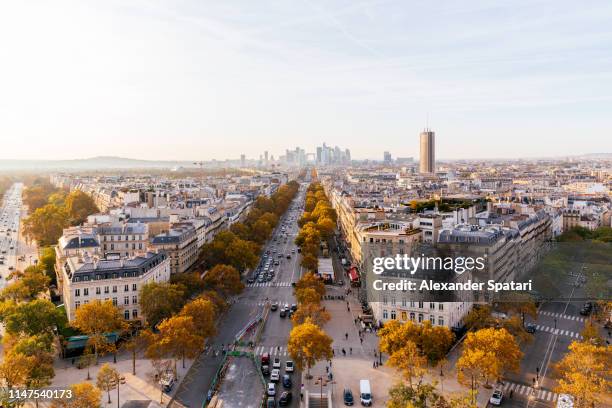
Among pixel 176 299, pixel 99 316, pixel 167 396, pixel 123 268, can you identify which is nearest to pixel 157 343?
pixel 167 396

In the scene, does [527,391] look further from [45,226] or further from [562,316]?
[45,226]

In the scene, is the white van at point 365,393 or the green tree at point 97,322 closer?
the white van at point 365,393

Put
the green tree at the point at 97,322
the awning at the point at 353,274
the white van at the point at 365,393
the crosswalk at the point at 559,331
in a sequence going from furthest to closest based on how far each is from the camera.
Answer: the awning at the point at 353,274 < the crosswalk at the point at 559,331 < the green tree at the point at 97,322 < the white van at the point at 365,393

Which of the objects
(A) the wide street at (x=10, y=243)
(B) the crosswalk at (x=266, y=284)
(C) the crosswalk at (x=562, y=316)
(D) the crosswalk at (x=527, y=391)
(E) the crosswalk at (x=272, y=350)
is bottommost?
(D) the crosswalk at (x=527, y=391)

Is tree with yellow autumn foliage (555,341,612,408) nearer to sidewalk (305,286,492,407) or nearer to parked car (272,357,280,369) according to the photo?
sidewalk (305,286,492,407)

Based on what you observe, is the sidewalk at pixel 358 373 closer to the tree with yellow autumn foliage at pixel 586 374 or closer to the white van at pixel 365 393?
the white van at pixel 365 393

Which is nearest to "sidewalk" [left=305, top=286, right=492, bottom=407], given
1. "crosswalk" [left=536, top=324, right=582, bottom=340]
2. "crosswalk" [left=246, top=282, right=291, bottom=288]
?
"crosswalk" [left=536, top=324, right=582, bottom=340]

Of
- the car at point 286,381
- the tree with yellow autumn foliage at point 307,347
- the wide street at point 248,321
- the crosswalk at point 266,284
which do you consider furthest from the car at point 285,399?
the crosswalk at point 266,284
